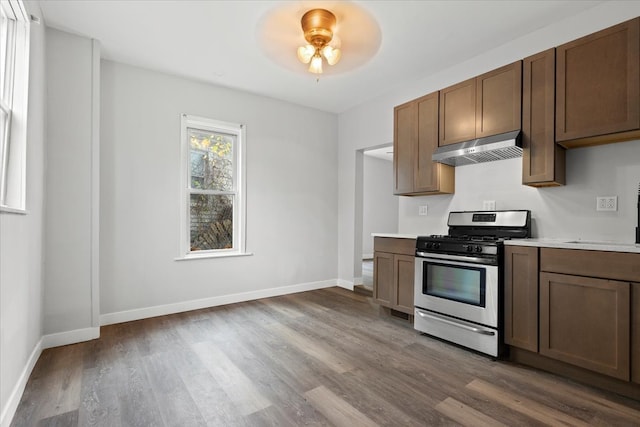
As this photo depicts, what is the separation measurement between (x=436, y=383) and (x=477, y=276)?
962 millimetres

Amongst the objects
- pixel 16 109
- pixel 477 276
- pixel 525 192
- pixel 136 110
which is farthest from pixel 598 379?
pixel 136 110

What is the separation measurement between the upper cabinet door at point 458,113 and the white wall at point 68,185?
346 cm

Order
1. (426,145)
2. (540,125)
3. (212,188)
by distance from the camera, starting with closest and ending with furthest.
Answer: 1. (540,125)
2. (426,145)
3. (212,188)

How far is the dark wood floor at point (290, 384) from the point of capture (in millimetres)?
1795

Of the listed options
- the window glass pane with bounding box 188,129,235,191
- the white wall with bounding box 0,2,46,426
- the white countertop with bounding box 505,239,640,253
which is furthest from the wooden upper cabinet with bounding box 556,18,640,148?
the white wall with bounding box 0,2,46,426

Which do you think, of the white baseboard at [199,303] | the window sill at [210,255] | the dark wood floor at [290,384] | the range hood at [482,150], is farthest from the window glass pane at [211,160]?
the range hood at [482,150]

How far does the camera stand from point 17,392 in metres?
1.91

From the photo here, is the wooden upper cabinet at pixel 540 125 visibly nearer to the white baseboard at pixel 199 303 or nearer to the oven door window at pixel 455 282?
the oven door window at pixel 455 282

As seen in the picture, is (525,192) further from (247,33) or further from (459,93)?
(247,33)

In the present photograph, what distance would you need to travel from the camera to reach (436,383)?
2152 millimetres

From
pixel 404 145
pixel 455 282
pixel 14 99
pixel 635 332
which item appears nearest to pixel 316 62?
pixel 404 145

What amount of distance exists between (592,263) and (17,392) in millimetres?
3706

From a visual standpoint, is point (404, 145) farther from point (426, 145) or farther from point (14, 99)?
point (14, 99)

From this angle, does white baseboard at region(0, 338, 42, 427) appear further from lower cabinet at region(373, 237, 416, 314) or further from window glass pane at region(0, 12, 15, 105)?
lower cabinet at region(373, 237, 416, 314)
